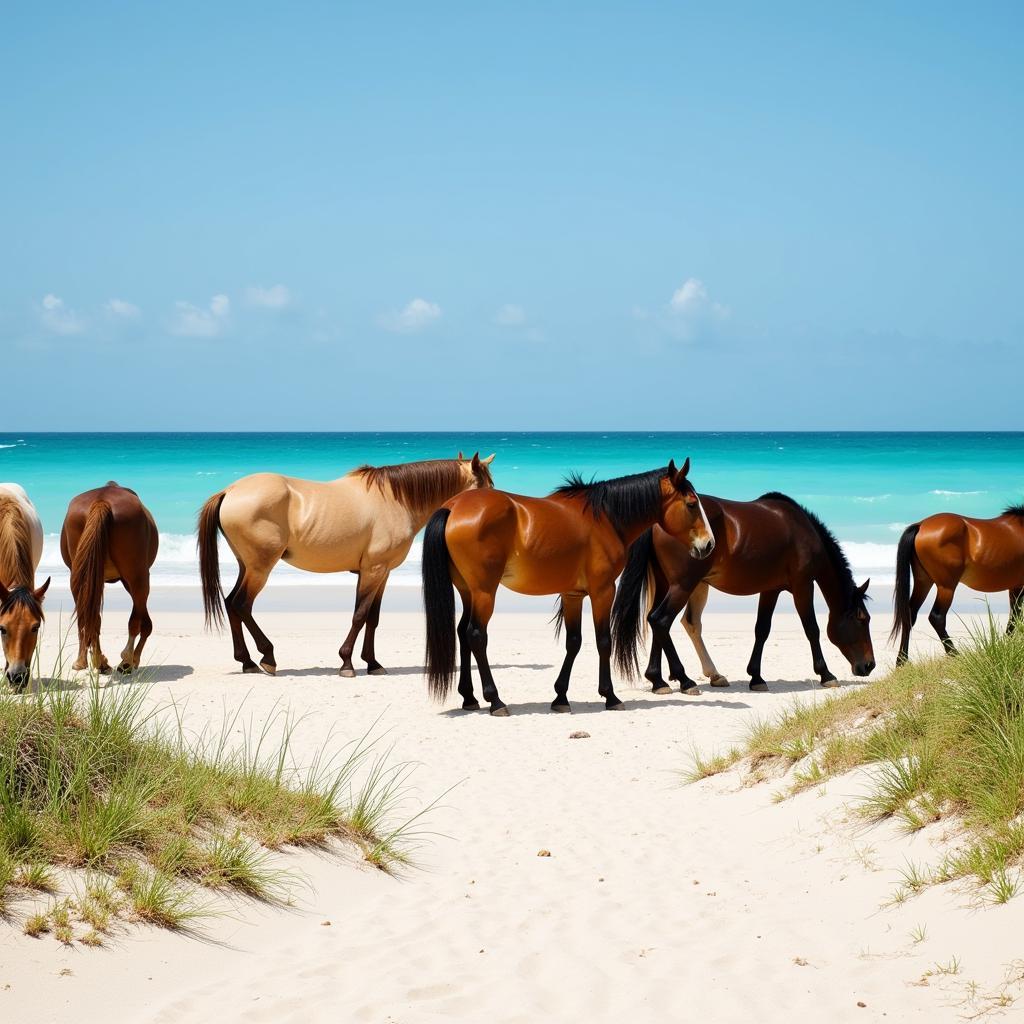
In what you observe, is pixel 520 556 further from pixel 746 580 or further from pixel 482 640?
pixel 746 580

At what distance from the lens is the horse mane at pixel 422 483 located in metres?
11.5

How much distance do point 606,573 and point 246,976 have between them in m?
5.87

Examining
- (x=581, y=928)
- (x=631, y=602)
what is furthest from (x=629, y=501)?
(x=581, y=928)

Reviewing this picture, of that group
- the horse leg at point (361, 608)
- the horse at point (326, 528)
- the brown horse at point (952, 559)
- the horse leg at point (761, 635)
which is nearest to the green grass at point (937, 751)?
the horse leg at point (761, 635)

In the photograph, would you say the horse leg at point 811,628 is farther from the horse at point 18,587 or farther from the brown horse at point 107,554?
the horse at point 18,587

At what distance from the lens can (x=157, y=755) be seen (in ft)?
16.6

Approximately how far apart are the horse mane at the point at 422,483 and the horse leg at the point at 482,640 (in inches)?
99.2

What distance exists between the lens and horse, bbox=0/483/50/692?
7.70 m

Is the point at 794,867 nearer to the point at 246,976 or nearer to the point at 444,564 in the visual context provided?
the point at 246,976

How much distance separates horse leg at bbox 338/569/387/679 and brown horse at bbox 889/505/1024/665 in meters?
5.02

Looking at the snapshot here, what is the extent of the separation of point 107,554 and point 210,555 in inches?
38.1

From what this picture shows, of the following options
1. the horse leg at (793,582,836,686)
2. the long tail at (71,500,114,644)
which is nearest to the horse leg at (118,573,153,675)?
the long tail at (71,500,114,644)

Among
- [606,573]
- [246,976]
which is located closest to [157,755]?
[246,976]

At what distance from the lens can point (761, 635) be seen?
10.5 metres
